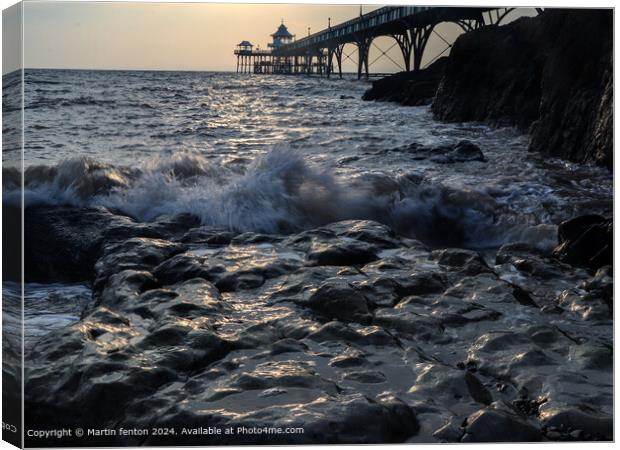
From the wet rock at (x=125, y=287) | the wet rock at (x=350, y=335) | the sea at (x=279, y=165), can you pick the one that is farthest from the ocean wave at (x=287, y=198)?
the wet rock at (x=350, y=335)

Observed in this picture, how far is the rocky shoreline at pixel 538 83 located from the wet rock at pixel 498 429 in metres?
1.57

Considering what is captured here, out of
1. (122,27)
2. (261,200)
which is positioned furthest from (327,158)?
(122,27)

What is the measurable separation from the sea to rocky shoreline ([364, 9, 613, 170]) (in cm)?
10

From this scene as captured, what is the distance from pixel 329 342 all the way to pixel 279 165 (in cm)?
115

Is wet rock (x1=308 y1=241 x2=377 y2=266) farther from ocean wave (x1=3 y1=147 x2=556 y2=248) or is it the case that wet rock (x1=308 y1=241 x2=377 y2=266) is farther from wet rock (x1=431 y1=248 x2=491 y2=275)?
wet rock (x1=431 y1=248 x2=491 y2=275)

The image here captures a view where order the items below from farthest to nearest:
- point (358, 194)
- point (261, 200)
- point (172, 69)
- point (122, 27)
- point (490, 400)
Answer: point (261, 200) → point (358, 194) → point (172, 69) → point (122, 27) → point (490, 400)

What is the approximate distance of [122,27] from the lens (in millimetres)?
3080

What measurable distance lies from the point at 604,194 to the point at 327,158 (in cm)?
141

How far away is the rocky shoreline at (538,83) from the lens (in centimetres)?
347

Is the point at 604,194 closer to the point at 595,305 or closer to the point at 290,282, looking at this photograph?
the point at 595,305

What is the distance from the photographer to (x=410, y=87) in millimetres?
3770

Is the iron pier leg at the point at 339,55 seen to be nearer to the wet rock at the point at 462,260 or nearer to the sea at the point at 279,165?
the sea at the point at 279,165

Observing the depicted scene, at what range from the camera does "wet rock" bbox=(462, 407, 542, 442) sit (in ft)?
8.05

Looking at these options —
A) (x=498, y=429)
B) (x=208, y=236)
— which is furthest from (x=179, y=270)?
(x=498, y=429)
